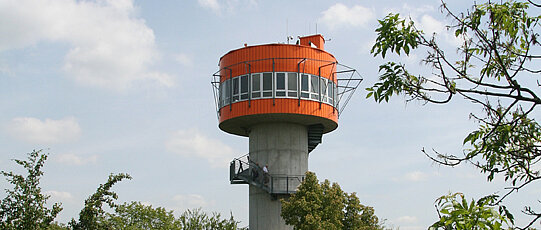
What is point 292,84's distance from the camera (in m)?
36.2

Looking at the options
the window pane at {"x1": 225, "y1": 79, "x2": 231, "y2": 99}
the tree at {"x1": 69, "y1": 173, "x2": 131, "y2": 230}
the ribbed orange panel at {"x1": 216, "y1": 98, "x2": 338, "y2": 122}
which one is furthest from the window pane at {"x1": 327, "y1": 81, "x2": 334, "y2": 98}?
the tree at {"x1": 69, "y1": 173, "x2": 131, "y2": 230}

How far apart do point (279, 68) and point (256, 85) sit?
1.80 metres

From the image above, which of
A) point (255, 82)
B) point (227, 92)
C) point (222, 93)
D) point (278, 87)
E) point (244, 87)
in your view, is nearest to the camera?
point (278, 87)

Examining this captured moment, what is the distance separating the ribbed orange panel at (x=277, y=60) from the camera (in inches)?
1431

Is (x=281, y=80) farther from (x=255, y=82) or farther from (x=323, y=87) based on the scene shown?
(x=323, y=87)

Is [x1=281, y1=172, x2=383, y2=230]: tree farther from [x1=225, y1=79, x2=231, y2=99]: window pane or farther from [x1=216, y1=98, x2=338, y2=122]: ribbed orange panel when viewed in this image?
[x1=225, y1=79, x2=231, y2=99]: window pane

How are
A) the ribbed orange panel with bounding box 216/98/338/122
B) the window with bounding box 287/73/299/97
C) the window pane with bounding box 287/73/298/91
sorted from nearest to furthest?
the ribbed orange panel with bounding box 216/98/338/122, the window with bounding box 287/73/299/97, the window pane with bounding box 287/73/298/91

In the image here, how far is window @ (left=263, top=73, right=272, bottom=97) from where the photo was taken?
36.0 metres

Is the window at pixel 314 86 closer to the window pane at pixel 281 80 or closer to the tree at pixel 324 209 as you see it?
the window pane at pixel 281 80

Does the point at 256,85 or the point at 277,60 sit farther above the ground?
the point at 277,60

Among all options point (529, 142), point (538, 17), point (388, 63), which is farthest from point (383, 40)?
point (529, 142)

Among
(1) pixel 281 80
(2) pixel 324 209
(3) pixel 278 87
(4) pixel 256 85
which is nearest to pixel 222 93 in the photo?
(4) pixel 256 85

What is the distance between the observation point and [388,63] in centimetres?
730

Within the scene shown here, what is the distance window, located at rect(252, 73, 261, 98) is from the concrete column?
2.54 m
